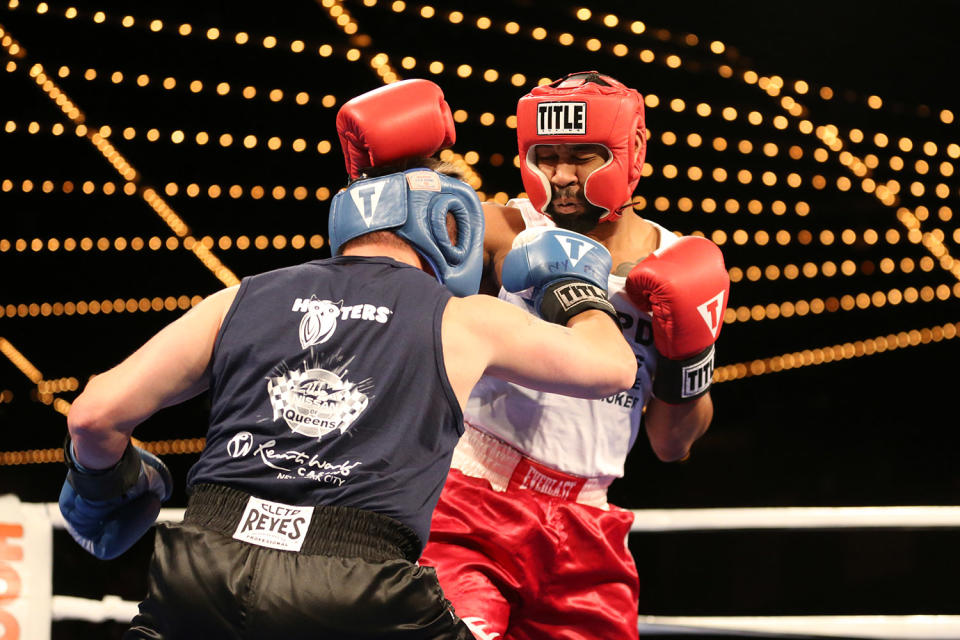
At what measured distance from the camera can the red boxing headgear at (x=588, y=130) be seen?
7.04 ft

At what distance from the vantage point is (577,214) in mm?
2178

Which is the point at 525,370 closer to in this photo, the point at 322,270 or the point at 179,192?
the point at 322,270

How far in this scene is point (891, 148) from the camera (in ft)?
19.6

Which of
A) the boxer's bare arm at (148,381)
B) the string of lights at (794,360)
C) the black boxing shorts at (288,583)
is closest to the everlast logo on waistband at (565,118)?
the boxer's bare arm at (148,381)

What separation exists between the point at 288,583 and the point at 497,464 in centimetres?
79

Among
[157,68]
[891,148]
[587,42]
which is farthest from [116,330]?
[891,148]

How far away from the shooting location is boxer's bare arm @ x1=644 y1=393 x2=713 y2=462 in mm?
2252

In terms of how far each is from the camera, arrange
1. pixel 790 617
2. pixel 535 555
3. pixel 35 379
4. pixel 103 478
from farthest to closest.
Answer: pixel 35 379 < pixel 790 617 < pixel 535 555 < pixel 103 478

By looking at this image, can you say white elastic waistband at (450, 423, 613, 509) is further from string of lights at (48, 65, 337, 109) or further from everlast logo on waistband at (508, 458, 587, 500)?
string of lights at (48, 65, 337, 109)

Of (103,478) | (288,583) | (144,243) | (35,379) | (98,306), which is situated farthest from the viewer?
(35,379)

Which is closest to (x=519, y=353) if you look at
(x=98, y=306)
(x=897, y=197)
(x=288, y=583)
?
(x=288, y=583)

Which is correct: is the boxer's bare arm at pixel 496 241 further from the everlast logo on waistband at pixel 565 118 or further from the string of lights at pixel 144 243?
the string of lights at pixel 144 243

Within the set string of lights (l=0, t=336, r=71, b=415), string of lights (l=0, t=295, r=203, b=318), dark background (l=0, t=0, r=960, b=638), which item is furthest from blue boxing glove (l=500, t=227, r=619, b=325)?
string of lights (l=0, t=336, r=71, b=415)

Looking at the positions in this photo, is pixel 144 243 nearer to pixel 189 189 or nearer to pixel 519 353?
pixel 189 189
